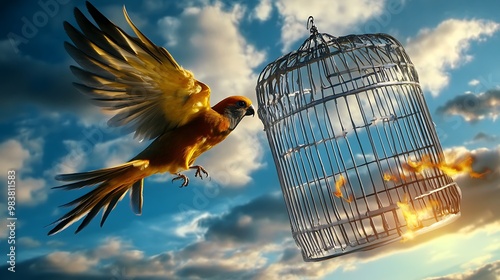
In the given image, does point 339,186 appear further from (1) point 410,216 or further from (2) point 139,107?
(2) point 139,107

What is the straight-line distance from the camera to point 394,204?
3.17 metres

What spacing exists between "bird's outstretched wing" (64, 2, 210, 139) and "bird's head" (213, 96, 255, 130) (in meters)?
0.17

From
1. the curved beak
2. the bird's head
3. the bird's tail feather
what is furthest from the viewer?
the curved beak

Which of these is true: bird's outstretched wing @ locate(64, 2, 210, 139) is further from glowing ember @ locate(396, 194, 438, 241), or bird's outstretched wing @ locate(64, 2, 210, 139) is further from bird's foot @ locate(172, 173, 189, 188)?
glowing ember @ locate(396, 194, 438, 241)

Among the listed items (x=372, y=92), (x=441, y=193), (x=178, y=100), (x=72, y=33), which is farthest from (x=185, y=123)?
(x=441, y=193)

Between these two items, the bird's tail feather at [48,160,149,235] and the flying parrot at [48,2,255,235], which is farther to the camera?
the bird's tail feather at [48,160,149,235]

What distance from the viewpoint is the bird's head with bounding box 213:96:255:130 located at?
3.10 meters

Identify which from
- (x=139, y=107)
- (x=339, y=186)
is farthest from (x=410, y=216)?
(x=139, y=107)

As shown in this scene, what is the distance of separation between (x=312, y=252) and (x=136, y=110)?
5.17ft

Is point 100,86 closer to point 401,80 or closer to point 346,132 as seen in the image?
point 346,132

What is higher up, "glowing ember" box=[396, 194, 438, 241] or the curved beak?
the curved beak

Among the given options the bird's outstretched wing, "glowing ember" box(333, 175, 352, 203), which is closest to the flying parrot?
the bird's outstretched wing

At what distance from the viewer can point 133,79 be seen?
8.51ft

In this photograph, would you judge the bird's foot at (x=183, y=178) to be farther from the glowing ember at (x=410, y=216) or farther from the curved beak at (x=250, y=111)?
the glowing ember at (x=410, y=216)
